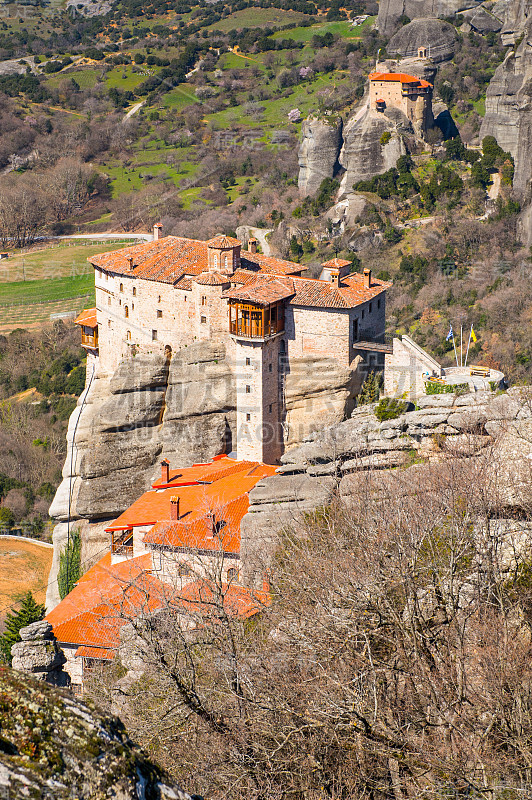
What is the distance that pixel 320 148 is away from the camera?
76562 mm

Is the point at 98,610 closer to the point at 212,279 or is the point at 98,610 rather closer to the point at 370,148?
the point at 212,279

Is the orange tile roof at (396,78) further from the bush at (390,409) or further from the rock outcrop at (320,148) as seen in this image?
the bush at (390,409)

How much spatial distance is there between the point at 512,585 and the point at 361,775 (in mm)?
4777

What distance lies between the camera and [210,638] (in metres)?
17.2

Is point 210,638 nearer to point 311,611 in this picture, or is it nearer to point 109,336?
point 311,611

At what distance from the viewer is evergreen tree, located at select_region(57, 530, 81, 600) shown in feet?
129

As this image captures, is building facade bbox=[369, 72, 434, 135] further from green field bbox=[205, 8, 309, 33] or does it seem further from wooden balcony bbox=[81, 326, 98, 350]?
green field bbox=[205, 8, 309, 33]

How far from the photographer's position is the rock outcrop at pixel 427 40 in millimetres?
95750

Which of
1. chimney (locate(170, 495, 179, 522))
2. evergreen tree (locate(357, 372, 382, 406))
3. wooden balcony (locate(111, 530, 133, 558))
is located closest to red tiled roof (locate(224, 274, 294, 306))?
evergreen tree (locate(357, 372, 382, 406))

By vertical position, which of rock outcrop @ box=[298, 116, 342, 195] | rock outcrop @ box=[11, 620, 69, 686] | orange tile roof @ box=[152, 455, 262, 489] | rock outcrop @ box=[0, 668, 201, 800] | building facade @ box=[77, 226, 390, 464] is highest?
rock outcrop @ box=[298, 116, 342, 195]

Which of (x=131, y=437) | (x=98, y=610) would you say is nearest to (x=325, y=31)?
(x=131, y=437)

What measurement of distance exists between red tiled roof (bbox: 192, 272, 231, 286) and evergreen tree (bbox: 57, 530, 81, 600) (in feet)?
40.6

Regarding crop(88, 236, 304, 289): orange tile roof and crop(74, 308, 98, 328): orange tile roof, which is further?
crop(74, 308, 98, 328): orange tile roof

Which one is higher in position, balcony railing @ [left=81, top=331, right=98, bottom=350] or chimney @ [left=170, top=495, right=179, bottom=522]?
balcony railing @ [left=81, top=331, right=98, bottom=350]
